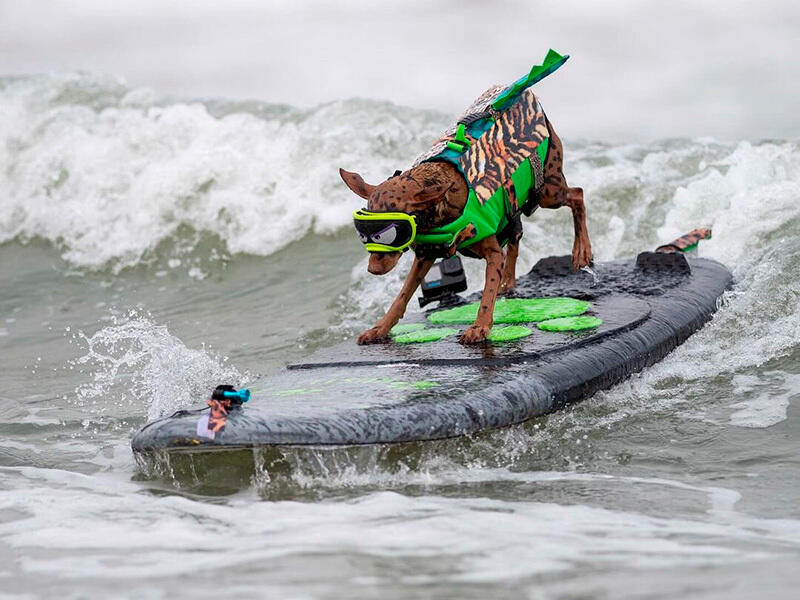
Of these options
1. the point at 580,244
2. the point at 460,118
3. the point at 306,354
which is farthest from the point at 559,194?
the point at 306,354

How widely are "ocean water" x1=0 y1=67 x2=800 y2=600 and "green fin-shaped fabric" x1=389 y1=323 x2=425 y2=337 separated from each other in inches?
38.5

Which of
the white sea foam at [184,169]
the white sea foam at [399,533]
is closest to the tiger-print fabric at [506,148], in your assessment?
the white sea foam at [399,533]

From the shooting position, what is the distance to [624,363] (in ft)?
18.5

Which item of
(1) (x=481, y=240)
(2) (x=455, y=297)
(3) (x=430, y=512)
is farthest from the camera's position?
(2) (x=455, y=297)

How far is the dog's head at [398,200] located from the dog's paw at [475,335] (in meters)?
0.64

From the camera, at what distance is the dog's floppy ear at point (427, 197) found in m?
5.20

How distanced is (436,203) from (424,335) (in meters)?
0.89

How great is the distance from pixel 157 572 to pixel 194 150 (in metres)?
9.49

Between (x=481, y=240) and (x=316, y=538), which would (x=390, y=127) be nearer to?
(x=481, y=240)

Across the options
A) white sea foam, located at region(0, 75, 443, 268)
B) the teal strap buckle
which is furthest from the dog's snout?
white sea foam, located at region(0, 75, 443, 268)

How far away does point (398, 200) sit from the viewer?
17.0 ft

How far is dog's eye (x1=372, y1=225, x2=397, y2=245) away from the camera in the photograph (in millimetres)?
5117

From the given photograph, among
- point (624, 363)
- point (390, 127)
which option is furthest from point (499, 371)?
point (390, 127)

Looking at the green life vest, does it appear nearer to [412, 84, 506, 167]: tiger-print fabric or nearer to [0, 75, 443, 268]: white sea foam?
[412, 84, 506, 167]: tiger-print fabric
